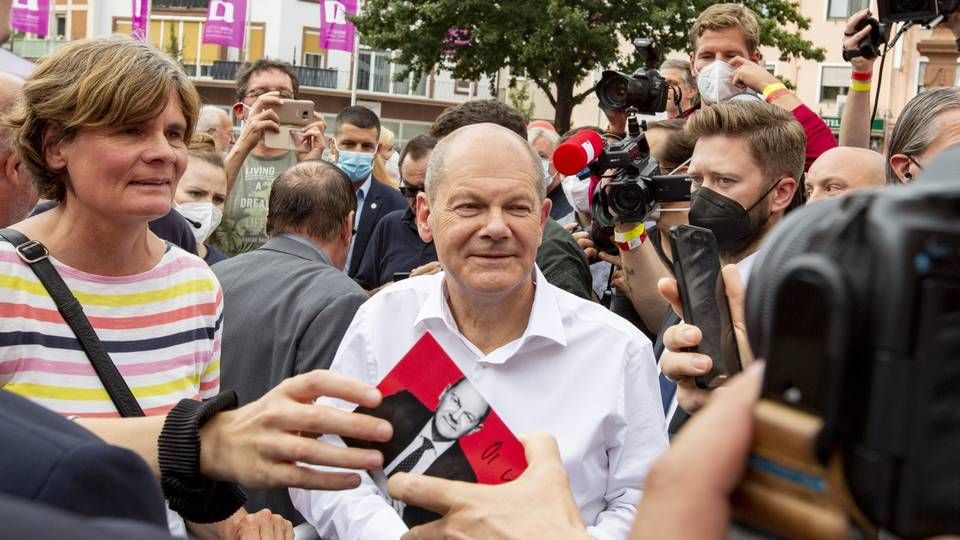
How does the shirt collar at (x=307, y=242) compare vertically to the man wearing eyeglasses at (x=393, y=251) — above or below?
above

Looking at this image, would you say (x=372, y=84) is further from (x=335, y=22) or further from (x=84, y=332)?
(x=84, y=332)

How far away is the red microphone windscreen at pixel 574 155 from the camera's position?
11.9ft

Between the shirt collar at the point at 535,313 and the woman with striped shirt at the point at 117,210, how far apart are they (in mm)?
632

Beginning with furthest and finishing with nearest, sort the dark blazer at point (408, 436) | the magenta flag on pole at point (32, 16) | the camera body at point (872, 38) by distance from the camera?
the magenta flag on pole at point (32, 16)
the camera body at point (872, 38)
the dark blazer at point (408, 436)

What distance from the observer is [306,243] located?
4.33 metres

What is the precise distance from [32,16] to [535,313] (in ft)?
121

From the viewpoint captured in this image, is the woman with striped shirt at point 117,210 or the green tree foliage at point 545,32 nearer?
the woman with striped shirt at point 117,210

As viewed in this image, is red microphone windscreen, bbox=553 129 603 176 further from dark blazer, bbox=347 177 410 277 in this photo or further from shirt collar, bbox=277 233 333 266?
dark blazer, bbox=347 177 410 277

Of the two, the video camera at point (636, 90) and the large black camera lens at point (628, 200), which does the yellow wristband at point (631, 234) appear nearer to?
the large black camera lens at point (628, 200)

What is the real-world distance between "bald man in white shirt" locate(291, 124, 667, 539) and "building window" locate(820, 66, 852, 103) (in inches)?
1603

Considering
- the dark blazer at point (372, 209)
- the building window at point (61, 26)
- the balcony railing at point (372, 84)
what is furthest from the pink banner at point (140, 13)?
the dark blazer at point (372, 209)

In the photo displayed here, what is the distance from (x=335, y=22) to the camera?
115 feet

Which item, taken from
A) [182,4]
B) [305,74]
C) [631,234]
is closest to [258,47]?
[305,74]

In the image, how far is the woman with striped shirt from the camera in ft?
9.27
